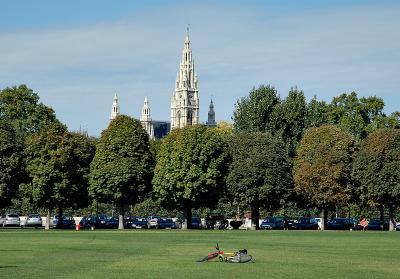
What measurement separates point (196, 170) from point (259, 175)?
313 inches

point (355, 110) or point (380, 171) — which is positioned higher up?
point (355, 110)

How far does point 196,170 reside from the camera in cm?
11656

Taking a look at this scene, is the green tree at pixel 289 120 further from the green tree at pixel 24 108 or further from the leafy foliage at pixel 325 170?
the green tree at pixel 24 108

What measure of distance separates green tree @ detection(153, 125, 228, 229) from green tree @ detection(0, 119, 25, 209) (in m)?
16.9

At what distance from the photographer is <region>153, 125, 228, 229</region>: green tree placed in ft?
380

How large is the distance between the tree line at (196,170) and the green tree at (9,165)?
0.12 meters

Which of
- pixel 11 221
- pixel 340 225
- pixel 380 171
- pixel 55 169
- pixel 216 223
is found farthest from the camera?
pixel 11 221

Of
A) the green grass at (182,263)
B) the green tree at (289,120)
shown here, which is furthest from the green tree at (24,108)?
the green grass at (182,263)

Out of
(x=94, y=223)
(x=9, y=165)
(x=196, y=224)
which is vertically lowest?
(x=196, y=224)

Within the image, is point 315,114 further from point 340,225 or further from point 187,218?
point 187,218

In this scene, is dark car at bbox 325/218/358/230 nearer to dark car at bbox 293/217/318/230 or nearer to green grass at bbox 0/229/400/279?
dark car at bbox 293/217/318/230

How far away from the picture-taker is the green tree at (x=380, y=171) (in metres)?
113

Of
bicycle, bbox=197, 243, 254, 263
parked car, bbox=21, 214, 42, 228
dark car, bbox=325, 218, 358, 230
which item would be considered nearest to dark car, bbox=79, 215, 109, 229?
parked car, bbox=21, 214, 42, 228

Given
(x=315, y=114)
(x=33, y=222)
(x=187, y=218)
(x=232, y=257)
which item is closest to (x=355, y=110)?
(x=315, y=114)
